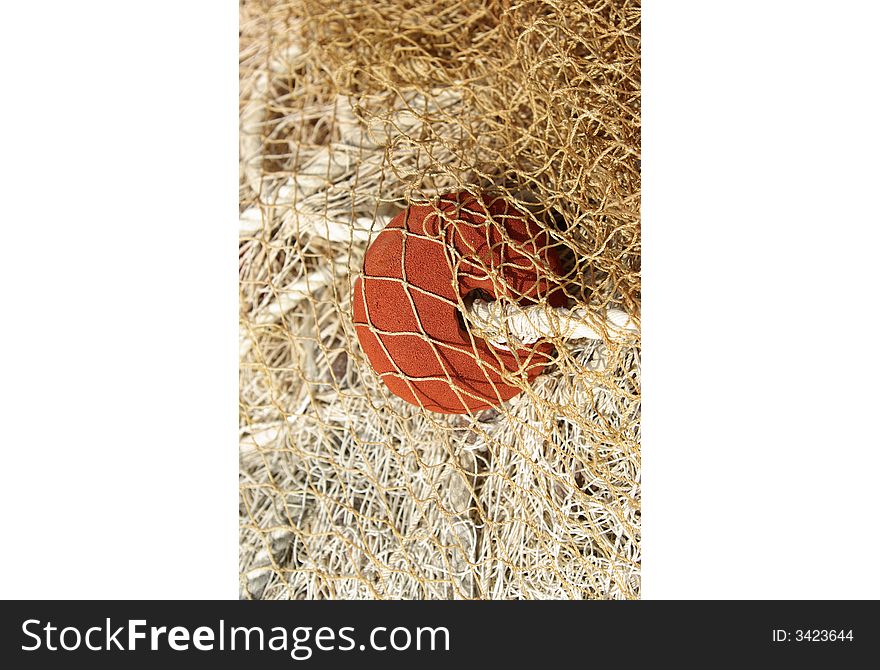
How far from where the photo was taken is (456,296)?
0.99m

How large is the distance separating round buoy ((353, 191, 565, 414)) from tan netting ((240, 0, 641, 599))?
0.02 m

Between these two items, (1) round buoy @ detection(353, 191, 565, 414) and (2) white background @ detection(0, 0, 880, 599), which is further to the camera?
(1) round buoy @ detection(353, 191, 565, 414)

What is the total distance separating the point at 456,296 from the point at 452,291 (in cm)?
1

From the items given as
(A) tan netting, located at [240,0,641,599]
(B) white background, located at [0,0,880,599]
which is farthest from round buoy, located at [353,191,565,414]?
(B) white background, located at [0,0,880,599]

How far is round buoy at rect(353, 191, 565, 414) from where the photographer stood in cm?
99

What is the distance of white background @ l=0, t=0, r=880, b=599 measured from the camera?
0.74 metres

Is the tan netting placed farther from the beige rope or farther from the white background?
the white background

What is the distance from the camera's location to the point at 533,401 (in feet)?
3.33

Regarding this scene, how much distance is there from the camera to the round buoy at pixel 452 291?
989 millimetres
